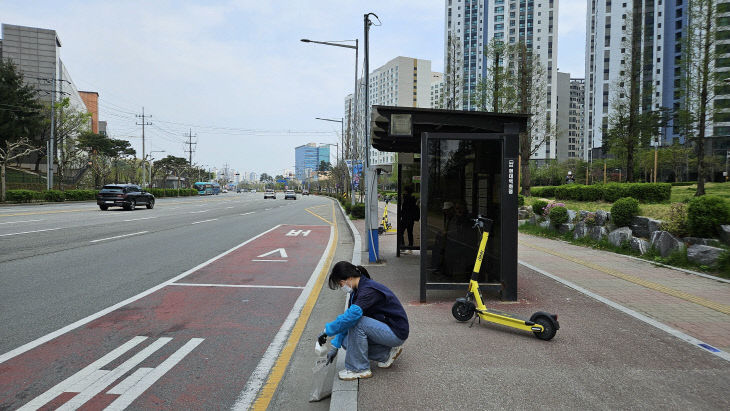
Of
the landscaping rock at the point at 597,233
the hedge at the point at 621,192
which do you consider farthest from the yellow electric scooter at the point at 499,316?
the hedge at the point at 621,192

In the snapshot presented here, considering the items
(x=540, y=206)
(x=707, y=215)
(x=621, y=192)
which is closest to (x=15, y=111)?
(x=540, y=206)

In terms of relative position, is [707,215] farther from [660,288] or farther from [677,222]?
[660,288]

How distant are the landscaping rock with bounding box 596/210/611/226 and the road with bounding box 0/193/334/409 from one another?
780 cm

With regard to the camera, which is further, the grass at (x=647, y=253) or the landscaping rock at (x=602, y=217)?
the landscaping rock at (x=602, y=217)

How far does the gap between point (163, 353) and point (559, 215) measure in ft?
42.5

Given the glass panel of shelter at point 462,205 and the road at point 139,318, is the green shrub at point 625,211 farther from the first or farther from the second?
the road at point 139,318

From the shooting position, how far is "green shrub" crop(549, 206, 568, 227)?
14352 mm

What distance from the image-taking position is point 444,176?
345 inches

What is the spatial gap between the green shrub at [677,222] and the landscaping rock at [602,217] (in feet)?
7.32

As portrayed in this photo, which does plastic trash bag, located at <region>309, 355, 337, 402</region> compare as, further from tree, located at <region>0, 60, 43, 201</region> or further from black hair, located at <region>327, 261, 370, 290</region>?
tree, located at <region>0, 60, 43, 201</region>

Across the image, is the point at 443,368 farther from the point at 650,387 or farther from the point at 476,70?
the point at 476,70

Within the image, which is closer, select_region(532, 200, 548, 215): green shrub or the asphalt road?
the asphalt road

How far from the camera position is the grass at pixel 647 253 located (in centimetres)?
822

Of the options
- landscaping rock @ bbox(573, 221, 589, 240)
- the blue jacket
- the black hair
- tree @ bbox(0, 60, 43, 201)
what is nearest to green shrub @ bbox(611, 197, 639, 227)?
landscaping rock @ bbox(573, 221, 589, 240)
